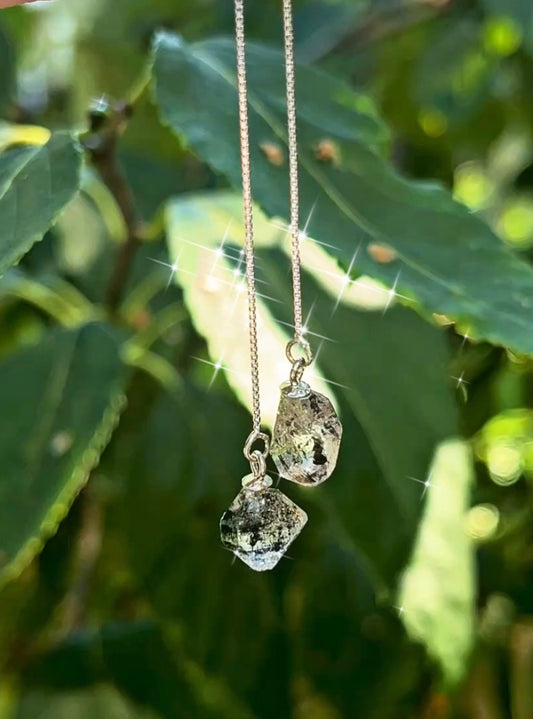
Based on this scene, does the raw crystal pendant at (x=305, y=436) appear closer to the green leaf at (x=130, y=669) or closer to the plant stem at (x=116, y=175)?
the plant stem at (x=116, y=175)

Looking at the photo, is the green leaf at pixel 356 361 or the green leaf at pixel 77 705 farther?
the green leaf at pixel 77 705

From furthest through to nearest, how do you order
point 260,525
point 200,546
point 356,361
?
point 200,546
point 356,361
point 260,525

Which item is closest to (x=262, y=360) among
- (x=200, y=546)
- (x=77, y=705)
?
(x=200, y=546)

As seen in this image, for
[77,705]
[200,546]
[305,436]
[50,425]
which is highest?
[305,436]

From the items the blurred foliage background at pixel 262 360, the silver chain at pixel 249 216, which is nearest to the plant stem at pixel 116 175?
the blurred foliage background at pixel 262 360

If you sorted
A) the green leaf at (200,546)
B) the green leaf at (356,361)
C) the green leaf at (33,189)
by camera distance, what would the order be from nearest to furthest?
the green leaf at (33,189) → the green leaf at (356,361) → the green leaf at (200,546)

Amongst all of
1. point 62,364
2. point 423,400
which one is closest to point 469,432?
point 423,400

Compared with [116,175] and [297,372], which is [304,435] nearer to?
[297,372]
